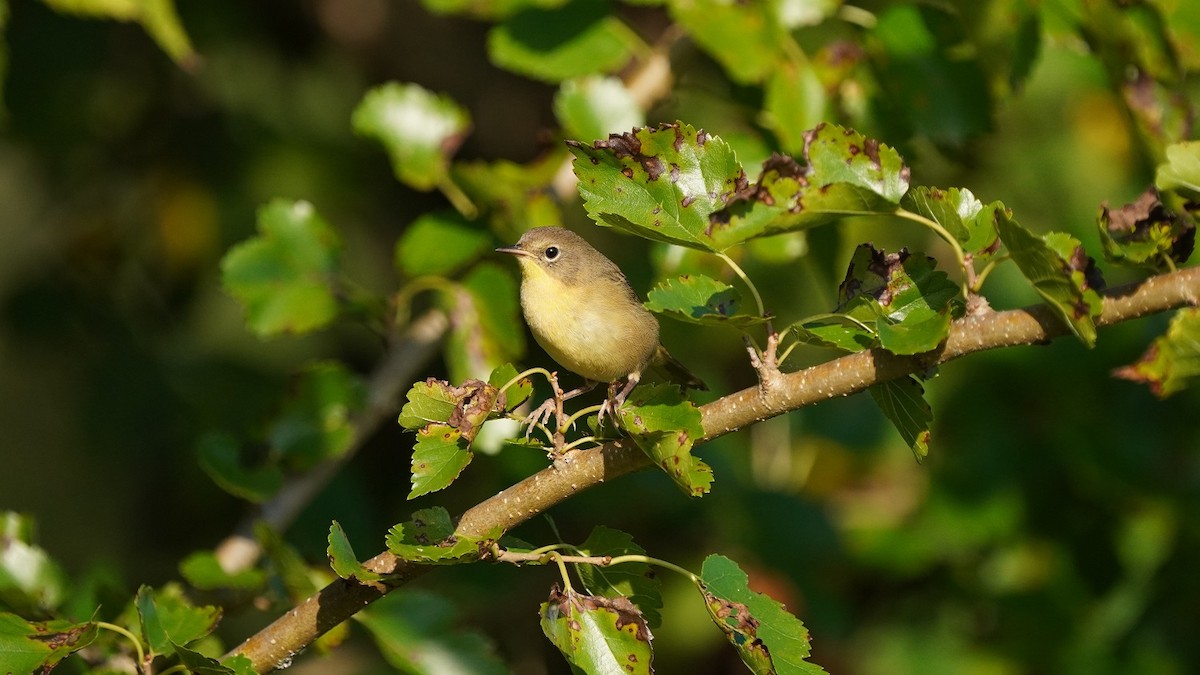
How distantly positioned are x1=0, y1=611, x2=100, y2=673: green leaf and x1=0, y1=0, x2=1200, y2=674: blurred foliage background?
0.75 metres

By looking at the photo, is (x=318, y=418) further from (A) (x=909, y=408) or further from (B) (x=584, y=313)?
(A) (x=909, y=408)

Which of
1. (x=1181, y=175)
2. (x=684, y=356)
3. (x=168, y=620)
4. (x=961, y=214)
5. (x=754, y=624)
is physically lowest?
(x=684, y=356)

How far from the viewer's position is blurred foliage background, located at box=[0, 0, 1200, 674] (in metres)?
3.95

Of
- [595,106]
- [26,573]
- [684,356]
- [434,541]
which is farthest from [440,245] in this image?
[434,541]

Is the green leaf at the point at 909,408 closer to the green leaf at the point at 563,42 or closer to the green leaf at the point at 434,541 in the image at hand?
the green leaf at the point at 434,541

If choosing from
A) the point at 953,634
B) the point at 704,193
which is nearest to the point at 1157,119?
the point at 704,193

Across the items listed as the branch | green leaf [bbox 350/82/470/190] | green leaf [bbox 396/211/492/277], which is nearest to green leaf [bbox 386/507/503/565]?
the branch

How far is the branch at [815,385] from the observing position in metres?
1.80

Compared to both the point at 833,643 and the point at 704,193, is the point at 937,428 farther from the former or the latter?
the point at 704,193

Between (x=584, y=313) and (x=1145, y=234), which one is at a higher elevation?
(x=1145, y=234)

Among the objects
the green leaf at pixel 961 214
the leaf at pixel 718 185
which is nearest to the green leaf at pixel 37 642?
the leaf at pixel 718 185

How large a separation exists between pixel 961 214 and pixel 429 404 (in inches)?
33.0

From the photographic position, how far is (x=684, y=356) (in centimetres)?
461

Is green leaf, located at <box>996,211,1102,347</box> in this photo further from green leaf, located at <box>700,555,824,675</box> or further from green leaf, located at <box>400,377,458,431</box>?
green leaf, located at <box>400,377,458,431</box>
